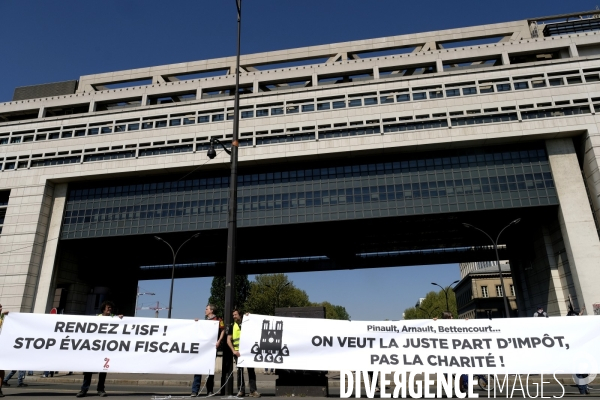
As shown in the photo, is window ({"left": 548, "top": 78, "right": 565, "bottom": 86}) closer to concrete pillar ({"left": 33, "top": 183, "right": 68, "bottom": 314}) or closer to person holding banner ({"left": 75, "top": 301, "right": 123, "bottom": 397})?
person holding banner ({"left": 75, "top": 301, "right": 123, "bottom": 397})

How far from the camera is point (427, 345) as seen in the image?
889 cm

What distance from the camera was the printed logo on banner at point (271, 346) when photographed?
8977mm

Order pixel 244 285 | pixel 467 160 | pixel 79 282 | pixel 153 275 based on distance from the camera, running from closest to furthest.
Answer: pixel 467 160 → pixel 79 282 → pixel 153 275 → pixel 244 285

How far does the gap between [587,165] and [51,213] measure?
50.8 m

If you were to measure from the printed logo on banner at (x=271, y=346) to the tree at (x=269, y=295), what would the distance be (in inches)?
2462

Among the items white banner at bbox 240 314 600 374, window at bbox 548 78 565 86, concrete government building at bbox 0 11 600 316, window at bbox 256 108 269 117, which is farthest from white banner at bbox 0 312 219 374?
window at bbox 548 78 565 86

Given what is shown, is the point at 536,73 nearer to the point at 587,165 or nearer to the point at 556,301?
the point at 587,165

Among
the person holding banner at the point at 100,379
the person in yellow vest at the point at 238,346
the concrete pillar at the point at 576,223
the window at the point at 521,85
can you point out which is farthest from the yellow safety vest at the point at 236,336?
the window at the point at 521,85

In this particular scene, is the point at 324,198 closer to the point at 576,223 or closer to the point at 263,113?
the point at 263,113

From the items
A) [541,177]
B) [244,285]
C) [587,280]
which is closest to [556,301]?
[587,280]

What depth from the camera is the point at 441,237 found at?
45594mm

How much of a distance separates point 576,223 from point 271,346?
32033mm

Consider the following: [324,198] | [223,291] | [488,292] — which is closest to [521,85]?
[324,198]

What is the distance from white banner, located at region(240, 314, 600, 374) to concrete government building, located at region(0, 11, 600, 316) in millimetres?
26444
